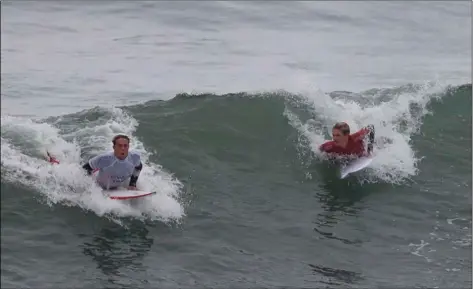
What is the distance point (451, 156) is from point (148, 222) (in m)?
6.25

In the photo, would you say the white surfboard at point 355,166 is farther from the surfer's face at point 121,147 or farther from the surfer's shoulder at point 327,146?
the surfer's face at point 121,147

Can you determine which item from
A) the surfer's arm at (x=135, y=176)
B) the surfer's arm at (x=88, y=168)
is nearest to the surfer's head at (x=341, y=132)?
the surfer's arm at (x=135, y=176)

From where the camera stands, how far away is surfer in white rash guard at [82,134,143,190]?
31.7ft

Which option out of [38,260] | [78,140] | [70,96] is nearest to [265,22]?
[70,96]

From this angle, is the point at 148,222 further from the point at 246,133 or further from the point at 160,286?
the point at 246,133

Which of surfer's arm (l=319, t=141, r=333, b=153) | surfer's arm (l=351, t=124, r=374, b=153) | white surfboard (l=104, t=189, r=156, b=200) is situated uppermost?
surfer's arm (l=351, t=124, r=374, b=153)

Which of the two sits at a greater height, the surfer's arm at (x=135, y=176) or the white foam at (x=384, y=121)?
the white foam at (x=384, y=121)

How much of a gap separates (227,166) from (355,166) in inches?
81.3

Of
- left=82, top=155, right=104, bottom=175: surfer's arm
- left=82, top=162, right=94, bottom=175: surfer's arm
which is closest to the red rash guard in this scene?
left=82, top=155, right=104, bottom=175: surfer's arm

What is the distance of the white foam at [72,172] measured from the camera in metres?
9.52

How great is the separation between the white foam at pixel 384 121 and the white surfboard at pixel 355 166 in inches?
9.9

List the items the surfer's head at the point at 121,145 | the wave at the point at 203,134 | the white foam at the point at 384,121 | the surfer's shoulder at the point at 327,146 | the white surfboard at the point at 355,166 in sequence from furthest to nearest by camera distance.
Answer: the white foam at the point at 384,121, the surfer's shoulder at the point at 327,146, the white surfboard at the point at 355,166, the wave at the point at 203,134, the surfer's head at the point at 121,145

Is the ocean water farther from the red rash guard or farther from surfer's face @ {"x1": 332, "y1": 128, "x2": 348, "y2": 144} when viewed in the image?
surfer's face @ {"x1": 332, "y1": 128, "x2": 348, "y2": 144}

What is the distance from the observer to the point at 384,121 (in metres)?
14.0
